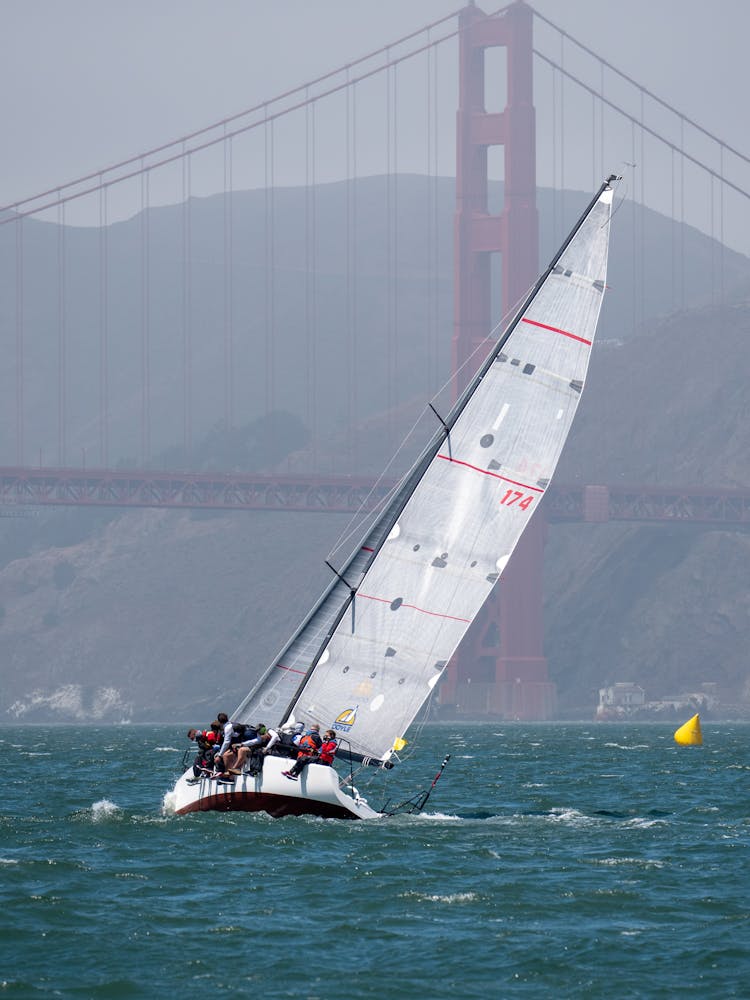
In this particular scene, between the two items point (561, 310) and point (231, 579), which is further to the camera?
point (231, 579)

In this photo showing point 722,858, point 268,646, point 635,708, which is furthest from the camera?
point 268,646

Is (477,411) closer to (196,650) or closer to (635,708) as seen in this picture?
(635,708)

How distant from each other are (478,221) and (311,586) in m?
34.4

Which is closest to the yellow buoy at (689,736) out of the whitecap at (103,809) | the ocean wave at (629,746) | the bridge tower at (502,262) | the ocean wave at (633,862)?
the ocean wave at (629,746)

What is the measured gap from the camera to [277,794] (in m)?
20.5

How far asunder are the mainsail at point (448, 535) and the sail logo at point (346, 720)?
0.04 ft

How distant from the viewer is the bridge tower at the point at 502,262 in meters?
94.8

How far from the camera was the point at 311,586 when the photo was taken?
125562mm

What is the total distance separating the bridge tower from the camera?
94.8 meters

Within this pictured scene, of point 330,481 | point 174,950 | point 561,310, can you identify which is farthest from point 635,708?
point 174,950

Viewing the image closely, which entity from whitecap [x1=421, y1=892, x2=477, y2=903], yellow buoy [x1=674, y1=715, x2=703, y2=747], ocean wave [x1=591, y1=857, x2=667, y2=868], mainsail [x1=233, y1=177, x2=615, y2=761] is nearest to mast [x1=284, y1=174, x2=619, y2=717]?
mainsail [x1=233, y1=177, x2=615, y2=761]

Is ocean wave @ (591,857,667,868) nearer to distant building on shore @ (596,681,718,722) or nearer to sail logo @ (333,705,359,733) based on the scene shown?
sail logo @ (333,705,359,733)

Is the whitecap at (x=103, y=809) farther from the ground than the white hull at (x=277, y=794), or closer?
closer

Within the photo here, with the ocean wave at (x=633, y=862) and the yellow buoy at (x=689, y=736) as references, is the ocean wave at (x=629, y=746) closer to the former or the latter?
the yellow buoy at (x=689, y=736)
